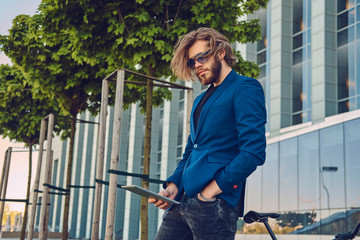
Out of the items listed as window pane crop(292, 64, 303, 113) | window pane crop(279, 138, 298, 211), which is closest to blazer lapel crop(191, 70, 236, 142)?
window pane crop(279, 138, 298, 211)

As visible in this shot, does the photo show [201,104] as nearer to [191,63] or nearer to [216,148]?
[191,63]

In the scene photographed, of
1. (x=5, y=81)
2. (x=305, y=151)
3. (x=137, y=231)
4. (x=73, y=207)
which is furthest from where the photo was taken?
(x=73, y=207)

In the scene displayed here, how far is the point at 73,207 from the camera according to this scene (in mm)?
46969

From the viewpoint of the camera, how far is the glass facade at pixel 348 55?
74.2 feet

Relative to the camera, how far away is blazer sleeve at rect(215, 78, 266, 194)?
2.28 metres

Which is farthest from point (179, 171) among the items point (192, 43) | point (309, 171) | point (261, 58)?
point (261, 58)

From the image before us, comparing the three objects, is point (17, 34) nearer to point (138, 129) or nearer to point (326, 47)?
point (326, 47)

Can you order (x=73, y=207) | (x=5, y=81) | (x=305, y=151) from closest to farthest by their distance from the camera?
1. (x=5, y=81)
2. (x=305, y=151)
3. (x=73, y=207)

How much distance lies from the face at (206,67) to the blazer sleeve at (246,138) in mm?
209

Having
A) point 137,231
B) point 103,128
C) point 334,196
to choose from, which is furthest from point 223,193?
point 137,231

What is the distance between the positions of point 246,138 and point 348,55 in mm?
22356

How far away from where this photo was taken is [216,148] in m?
2.45

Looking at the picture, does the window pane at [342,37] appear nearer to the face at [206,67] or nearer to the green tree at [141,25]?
the green tree at [141,25]

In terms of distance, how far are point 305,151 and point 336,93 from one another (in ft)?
9.90
